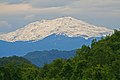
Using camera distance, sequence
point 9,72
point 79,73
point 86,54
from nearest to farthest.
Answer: point 79,73, point 86,54, point 9,72

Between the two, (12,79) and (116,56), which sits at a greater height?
(116,56)

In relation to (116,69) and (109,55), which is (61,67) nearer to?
(109,55)

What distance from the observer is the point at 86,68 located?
197ft

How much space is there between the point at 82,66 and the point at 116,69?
8.97m

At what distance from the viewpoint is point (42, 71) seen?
242 feet

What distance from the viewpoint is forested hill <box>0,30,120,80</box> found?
52906 mm

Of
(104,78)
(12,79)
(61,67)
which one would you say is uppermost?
(104,78)

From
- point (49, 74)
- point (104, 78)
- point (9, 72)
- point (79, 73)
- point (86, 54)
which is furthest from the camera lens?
point (9, 72)

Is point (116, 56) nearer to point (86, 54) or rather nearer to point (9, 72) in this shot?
point (86, 54)

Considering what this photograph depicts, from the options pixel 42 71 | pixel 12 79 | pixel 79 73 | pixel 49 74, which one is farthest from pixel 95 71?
pixel 12 79

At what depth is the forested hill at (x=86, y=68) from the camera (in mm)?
52906

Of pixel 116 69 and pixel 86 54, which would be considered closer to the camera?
pixel 116 69

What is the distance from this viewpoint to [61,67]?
69250 mm

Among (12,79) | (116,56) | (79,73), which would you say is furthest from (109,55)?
(12,79)
